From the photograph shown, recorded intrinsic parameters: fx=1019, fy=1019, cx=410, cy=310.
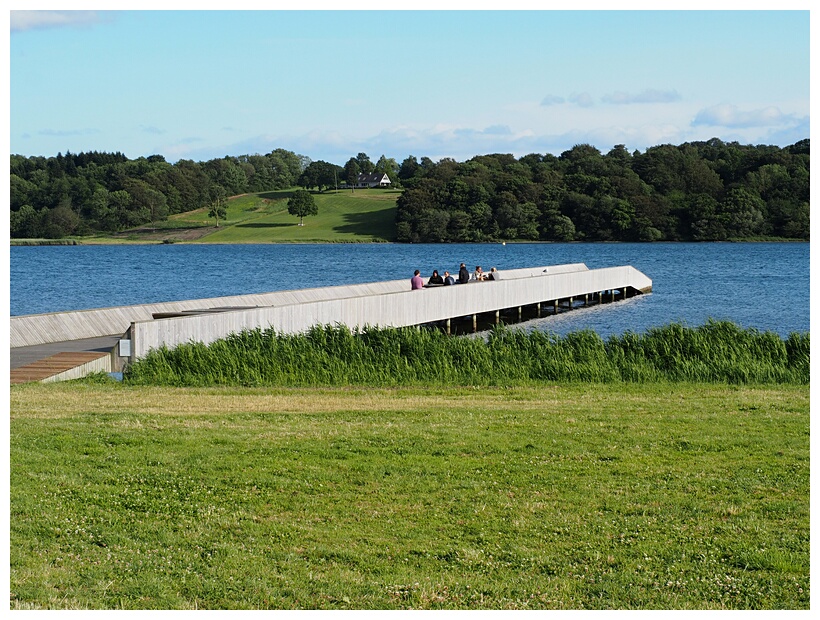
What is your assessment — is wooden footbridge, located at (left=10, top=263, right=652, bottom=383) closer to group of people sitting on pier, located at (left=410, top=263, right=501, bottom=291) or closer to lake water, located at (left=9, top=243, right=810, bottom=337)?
group of people sitting on pier, located at (left=410, top=263, right=501, bottom=291)

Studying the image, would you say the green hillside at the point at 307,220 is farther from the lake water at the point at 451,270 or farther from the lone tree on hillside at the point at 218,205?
the lake water at the point at 451,270

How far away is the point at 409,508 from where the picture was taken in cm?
716

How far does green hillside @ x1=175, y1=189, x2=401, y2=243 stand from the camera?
130 m

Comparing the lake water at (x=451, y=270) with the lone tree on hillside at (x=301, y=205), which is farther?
the lone tree on hillside at (x=301, y=205)

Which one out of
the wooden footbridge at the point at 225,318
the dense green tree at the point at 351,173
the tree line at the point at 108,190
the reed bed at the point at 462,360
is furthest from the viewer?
the dense green tree at the point at 351,173

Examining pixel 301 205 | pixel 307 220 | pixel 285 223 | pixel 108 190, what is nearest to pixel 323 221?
pixel 307 220

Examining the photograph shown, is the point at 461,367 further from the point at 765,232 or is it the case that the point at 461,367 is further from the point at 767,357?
the point at 765,232

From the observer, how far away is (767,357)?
16422 mm

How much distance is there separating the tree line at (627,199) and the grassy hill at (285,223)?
9284mm

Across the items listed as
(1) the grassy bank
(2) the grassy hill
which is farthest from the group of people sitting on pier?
(2) the grassy hill

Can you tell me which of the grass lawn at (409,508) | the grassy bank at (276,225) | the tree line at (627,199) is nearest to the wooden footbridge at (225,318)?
the grass lawn at (409,508)

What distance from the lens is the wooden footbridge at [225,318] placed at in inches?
611

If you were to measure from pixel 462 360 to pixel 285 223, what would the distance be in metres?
126

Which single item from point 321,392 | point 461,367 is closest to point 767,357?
point 461,367
